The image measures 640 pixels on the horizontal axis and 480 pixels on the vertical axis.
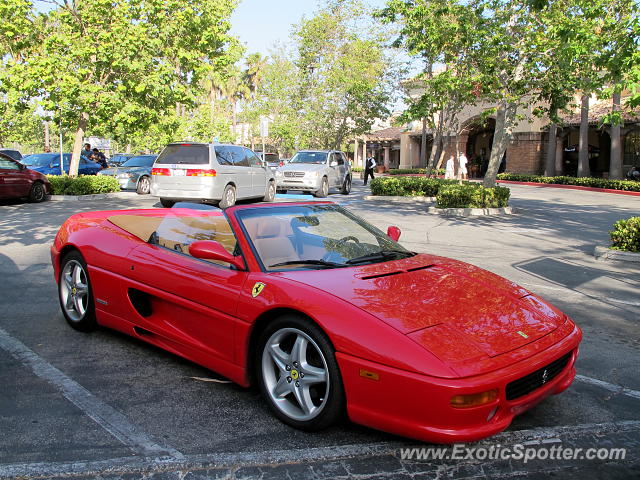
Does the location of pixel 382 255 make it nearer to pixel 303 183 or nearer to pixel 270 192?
pixel 270 192

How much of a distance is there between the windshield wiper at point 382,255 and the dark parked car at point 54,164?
24763 mm

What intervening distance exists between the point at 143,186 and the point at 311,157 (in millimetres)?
6829

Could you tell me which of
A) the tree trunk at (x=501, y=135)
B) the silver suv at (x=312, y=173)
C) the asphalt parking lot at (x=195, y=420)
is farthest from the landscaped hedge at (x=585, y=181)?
the asphalt parking lot at (x=195, y=420)

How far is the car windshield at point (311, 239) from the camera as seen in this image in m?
3.82

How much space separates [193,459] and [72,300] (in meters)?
2.75

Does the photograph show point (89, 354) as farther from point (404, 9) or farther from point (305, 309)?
point (404, 9)

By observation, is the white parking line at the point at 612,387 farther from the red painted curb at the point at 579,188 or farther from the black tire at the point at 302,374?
the red painted curb at the point at 579,188

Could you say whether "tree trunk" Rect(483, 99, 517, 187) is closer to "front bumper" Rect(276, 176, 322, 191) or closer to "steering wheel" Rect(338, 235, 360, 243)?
"front bumper" Rect(276, 176, 322, 191)

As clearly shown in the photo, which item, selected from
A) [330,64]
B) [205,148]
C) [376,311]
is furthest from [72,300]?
[330,64]

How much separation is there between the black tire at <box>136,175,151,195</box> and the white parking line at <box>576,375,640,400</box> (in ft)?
65.7

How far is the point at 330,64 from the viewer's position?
122ft

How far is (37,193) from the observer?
57.7 ft

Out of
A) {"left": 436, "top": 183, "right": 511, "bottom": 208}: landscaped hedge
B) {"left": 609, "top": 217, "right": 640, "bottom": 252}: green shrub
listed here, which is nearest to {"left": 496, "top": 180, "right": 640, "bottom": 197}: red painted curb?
{"left": 436, "top": 183, "right": 511, "bottom": 208}: landscaped hedge

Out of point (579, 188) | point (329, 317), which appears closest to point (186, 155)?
point (329, 317)
